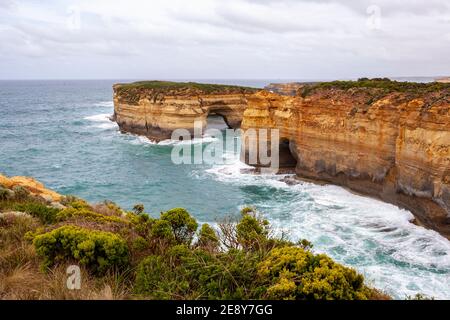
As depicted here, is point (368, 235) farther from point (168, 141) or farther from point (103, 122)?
point (103, 122)

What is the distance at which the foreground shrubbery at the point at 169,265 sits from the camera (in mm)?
5566

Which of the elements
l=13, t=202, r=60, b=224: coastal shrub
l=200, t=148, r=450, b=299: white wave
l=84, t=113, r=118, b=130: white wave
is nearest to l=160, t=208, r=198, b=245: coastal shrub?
l=13, t=202, r=60, b=224: coastal shrub

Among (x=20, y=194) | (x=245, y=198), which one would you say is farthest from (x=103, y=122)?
(x=20, y=194)

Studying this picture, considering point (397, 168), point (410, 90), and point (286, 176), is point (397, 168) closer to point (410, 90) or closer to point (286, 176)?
point (410, 90)

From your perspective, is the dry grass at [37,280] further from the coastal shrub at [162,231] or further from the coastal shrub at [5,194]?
the coastal shrub at [5,194]

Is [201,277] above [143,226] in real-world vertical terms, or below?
below

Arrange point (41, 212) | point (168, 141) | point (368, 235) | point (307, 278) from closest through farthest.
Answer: point (307, 278) → point (41, 212) → point (368, 235) → point (168, 141)

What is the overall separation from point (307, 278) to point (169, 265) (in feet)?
8.33

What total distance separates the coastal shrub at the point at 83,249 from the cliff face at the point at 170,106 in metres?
35.6

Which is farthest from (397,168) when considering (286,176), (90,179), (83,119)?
(83,119)

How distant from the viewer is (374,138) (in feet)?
68.7

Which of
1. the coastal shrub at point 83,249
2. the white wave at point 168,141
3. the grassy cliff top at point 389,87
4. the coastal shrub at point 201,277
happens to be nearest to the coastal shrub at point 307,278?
the coastal shrub at point 201,277

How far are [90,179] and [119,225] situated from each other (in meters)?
20.3

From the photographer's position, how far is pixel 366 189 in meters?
22.0
